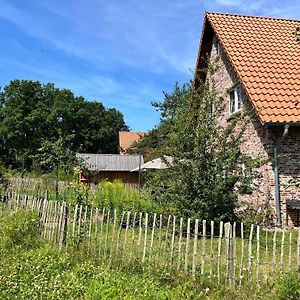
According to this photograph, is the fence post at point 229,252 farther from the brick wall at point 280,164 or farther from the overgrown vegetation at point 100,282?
the brick wall at point 280,164

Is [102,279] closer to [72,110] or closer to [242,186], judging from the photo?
[242,186]

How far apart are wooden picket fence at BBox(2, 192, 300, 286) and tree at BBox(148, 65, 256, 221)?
1295 mm

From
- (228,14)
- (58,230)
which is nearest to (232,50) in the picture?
(228,14)

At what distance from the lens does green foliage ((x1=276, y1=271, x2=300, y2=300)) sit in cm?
499

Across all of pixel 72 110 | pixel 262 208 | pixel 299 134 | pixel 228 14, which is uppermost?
pixel 72 110

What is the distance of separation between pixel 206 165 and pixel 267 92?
156 inches

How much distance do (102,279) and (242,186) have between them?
5.99 metres

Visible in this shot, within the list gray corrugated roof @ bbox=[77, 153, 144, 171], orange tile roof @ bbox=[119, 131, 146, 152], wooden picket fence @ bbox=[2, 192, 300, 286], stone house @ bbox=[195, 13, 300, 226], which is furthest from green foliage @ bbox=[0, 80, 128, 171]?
wooden picket fence @ bbox=[2, 192, 300, 286]

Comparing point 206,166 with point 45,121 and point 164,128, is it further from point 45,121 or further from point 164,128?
point 45,121

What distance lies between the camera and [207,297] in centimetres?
545

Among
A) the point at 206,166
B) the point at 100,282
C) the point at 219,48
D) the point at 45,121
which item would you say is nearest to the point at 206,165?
the point at 206,166

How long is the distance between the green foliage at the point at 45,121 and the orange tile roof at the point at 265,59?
34.6 metres

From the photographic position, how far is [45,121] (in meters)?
61.3

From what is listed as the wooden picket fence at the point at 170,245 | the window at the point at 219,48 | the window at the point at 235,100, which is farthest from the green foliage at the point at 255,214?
the window at the point at 219,48
